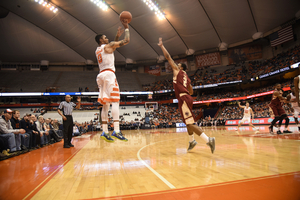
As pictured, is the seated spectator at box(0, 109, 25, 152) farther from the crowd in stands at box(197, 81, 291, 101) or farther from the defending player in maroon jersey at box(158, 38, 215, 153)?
the crowd in stands at box(197, 81, 291, 101)

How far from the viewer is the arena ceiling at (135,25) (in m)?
24.9

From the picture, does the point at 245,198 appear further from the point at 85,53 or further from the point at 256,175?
the point at 85,53

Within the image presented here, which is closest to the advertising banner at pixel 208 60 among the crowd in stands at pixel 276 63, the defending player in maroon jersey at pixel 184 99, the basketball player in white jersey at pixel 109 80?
the crowd in stands at pixel 276 63

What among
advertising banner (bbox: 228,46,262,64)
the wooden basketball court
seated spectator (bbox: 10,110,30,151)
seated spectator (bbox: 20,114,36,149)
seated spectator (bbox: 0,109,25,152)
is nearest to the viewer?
the wooden basketball court

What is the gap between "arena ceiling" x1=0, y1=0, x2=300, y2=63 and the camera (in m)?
24.9

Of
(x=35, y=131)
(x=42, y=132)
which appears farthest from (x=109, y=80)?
(x=42, y=132)

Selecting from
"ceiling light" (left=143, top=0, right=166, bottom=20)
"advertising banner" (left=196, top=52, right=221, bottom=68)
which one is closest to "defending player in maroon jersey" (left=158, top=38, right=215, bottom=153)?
"ceiling light" (left=143, top=0, right=166, bottom=20)

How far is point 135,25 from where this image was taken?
97.5 ft

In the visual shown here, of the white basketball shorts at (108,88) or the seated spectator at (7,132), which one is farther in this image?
the seated spectator at (7,132)

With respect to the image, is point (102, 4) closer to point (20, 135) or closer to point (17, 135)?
point (20, 135)

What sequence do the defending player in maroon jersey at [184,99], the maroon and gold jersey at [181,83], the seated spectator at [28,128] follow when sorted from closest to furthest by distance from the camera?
the defending player in maroon jersey at [184,99]
the maroon and gold jersey at [181,83]
the seated spectator at [28,128]

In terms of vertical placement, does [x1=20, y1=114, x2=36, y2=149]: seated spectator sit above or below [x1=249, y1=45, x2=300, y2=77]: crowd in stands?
below

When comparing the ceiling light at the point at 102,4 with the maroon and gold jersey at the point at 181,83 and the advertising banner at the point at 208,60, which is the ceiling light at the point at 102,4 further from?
the maroon and gold jersey at the point at 181,83

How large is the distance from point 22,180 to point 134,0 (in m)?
27.1
